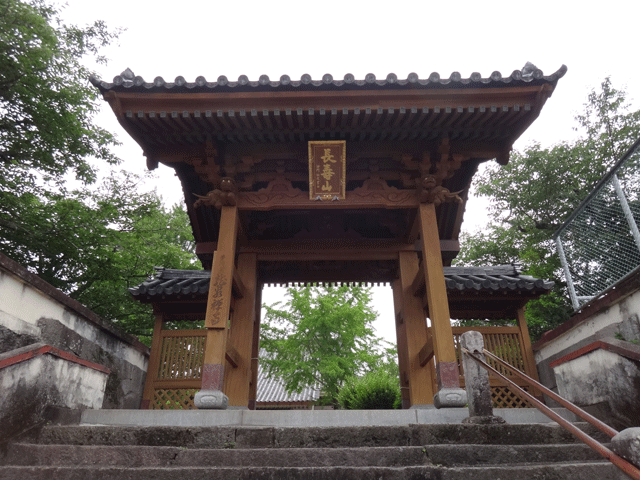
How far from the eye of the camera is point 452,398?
5.12m

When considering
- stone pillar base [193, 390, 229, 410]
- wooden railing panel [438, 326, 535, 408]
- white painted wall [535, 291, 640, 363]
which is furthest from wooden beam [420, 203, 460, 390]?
stone pillar base [193, 390, 229, 410]

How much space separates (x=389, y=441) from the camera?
3605 mm

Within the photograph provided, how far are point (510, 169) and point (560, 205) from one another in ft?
12.4

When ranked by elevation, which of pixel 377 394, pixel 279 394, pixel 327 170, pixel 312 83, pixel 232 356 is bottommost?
pixel 377 394

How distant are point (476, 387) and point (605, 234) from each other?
3837 millimetres

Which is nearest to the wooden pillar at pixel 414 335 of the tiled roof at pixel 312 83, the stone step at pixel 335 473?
the stone step at pixel 335 473

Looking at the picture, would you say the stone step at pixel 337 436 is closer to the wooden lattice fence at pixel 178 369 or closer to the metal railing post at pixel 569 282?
the metal railing post at pixel 569 282

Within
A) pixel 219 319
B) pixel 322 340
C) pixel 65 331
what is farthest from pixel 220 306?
pixel 322 340

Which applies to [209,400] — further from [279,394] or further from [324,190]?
[279,394]

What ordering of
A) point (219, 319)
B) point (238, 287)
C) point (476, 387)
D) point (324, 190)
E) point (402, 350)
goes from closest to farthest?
point (476, 387) < point (219, 319) < point (324, 190) < point (238, 287) < point (402, 350)

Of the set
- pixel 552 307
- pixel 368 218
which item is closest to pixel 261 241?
pixel 368 218

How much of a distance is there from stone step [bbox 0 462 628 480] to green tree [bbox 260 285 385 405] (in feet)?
44.0

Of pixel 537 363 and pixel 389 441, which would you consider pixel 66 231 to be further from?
pixel 537 363

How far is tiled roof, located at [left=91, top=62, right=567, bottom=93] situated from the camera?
18.1 feet
